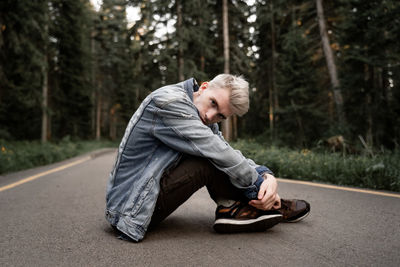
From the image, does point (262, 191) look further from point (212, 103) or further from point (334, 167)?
point (334, 167)

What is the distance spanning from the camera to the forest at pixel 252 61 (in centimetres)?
1223

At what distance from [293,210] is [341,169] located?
3582 mm

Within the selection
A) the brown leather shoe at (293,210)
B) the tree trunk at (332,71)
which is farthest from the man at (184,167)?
the tree trunk at (332,71)

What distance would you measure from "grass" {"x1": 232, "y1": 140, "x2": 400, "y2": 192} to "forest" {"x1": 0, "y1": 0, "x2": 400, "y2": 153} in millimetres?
887

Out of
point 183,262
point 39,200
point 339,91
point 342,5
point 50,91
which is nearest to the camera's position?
point 183,262

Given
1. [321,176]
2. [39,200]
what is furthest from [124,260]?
[321,176]

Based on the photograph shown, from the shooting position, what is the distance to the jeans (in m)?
2.43

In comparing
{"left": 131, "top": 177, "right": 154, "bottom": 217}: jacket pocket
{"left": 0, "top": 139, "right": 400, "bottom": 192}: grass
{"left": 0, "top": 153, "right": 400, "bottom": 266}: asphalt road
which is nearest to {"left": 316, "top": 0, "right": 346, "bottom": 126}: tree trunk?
{"left": 0, "top": 139, "right": 400, "bottom": 192}: grass

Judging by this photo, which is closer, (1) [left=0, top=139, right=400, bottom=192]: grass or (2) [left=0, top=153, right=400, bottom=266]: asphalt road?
(2) [left=0, top=153, right=400, bottom=266]: asphalt road

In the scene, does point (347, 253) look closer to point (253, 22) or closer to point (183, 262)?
point (183, 262)

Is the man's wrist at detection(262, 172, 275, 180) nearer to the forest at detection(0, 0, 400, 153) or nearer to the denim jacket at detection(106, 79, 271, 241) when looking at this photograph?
the denim jacket at detection(106, 79, 271, 241)

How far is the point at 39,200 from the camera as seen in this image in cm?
431

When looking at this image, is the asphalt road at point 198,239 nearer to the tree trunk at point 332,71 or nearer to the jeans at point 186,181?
the jeans at point 186,181

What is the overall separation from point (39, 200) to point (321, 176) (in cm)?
514
